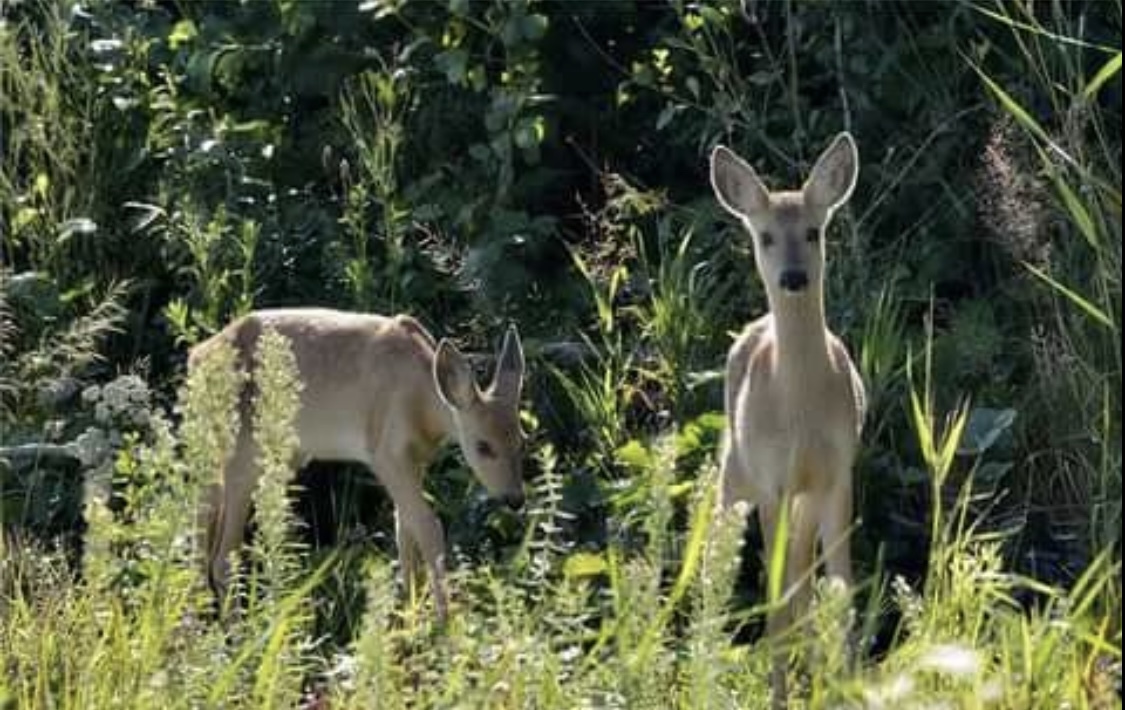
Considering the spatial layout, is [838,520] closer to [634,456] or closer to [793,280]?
[793,280]

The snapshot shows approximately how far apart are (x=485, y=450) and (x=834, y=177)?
1.56 meters

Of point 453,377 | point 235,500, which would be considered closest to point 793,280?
point 453,377

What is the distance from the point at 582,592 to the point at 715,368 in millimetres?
3585

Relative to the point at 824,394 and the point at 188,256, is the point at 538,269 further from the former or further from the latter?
the point at 824,394

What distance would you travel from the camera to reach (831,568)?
7.98 m

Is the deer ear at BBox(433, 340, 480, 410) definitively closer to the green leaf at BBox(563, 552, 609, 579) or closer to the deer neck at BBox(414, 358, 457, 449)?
the deer neck at BBox(414, 358, 457, 449)

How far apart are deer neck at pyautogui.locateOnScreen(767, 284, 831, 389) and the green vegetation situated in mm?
289

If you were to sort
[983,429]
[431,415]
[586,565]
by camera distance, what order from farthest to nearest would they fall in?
[431,415] < [983,429] < [586,565]

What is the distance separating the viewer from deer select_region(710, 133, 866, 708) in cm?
793

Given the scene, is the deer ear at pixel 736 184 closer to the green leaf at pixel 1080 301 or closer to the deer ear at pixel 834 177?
the deer ear at pixel 834 177

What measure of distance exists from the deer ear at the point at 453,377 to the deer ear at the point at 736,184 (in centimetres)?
114

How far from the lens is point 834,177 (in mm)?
8242

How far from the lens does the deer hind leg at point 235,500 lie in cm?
934

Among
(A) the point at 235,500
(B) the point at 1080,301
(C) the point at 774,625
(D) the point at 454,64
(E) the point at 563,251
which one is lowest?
(C) the point at 774,625
